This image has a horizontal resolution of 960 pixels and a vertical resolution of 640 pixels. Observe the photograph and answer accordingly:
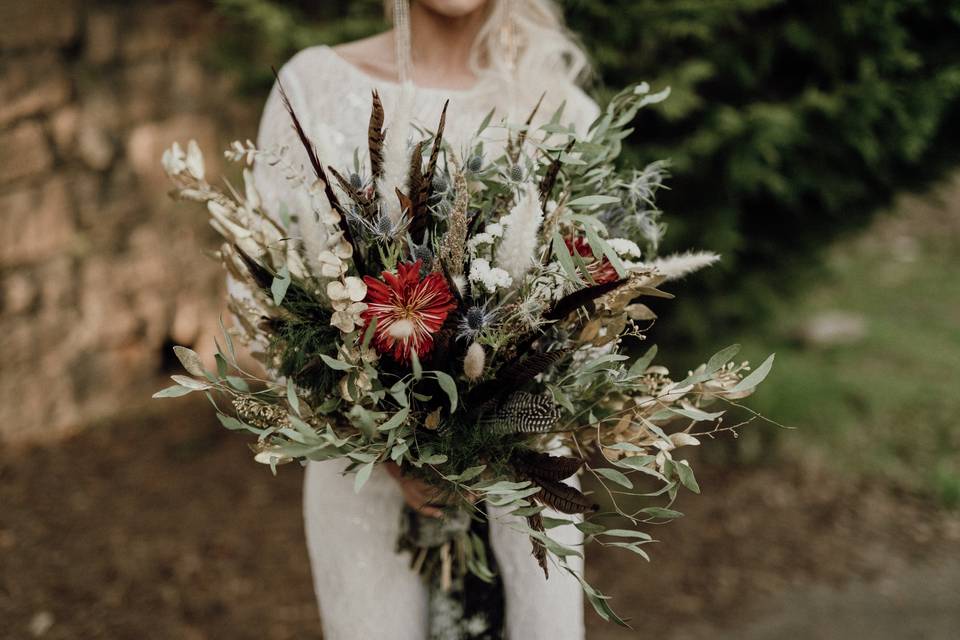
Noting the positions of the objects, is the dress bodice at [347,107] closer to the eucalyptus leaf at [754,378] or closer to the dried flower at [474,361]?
the dried flower at [474,361]

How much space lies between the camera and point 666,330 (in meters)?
3.56

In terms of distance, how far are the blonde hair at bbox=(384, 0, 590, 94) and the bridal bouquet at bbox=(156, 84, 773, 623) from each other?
588 millimetres

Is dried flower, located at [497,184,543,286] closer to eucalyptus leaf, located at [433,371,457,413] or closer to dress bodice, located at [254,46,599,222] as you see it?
eucalyptus leaf, located at [433,371,457,413]

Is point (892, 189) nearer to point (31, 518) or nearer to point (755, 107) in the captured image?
point (755, 107)

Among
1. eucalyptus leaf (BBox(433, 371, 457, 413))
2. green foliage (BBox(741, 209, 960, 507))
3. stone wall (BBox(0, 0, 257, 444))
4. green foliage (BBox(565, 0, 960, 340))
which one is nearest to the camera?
eucalyptus leaf (BBox(433, 371, 457, 413))

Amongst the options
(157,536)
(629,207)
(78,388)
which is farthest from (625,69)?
(78,388)

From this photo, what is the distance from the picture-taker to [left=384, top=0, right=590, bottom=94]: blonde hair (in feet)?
6.22

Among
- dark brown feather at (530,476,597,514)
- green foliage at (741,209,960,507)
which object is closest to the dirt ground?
green foliage at (741,209,960,507)

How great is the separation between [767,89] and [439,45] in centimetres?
174

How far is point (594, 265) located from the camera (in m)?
1.26

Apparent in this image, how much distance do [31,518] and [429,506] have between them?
9.07ft

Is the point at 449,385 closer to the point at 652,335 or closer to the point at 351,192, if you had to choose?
the point at 351,192

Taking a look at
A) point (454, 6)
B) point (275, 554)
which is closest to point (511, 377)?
point (454, 6)

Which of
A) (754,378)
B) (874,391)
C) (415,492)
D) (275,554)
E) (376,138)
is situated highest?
(376,138)
